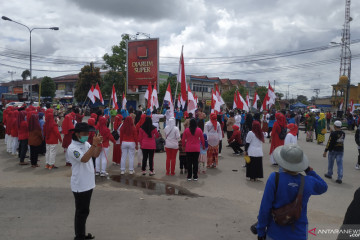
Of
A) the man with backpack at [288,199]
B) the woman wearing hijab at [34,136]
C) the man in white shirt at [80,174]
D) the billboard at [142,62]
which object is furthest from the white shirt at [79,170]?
the billboard at [142,62]

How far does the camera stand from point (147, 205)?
17.8 feet

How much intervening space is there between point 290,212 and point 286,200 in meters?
0.11

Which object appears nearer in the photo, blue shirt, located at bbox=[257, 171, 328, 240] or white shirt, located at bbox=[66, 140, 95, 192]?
blue shirt, located at bbox=[257, 171, 328, 240]

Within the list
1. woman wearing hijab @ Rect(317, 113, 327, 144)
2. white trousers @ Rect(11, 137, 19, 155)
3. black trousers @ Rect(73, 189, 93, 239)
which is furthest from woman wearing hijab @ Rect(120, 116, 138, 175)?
woman wearing hijab @ Rect(317, 113, 327, 144)

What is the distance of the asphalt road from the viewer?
4324mm

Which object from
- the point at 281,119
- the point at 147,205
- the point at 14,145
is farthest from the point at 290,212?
the point at 14,145

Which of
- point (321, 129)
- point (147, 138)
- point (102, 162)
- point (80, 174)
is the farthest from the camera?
point (321, 129)

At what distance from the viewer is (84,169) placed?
12.7 ft

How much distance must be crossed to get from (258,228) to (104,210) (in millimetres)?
3398

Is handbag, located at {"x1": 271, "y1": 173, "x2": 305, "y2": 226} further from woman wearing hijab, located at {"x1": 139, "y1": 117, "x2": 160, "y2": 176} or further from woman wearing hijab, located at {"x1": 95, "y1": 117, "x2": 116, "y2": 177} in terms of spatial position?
woman wearing hijab, located at {"x1": 95, "y1": 117, "x2": 116, "y2": 177}

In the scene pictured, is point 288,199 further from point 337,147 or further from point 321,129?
point 321,129

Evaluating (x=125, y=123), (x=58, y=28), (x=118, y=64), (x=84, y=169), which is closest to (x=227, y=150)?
(x=125, y=123)

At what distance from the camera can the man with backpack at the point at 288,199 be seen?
100 inches

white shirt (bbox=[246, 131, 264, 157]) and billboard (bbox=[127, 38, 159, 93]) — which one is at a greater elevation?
billboard (bbox=[127, 38, 159, 93])
